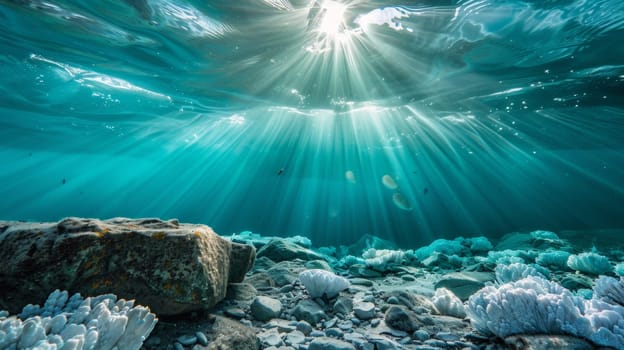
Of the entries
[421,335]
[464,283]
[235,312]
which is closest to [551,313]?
[421,335]

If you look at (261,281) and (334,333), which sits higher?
(334,333)

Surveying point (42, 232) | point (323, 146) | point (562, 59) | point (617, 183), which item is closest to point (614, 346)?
point (42, 232)

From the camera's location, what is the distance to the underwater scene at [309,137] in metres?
2.44

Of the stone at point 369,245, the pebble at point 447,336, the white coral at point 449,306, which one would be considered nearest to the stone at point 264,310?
the pebble at point 447,336

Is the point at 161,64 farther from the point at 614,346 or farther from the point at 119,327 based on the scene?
the point at 614,346

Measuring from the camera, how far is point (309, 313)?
3.39 metres

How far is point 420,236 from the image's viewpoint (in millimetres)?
32719

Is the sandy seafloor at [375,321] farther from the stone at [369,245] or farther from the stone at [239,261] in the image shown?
the stone at [369,245]

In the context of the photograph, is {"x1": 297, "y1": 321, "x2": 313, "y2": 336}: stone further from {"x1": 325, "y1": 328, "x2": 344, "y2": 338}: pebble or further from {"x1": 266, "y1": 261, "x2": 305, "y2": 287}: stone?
{"x1": 266, "y1": 261, "x2": 305, "y2": 287}: stone

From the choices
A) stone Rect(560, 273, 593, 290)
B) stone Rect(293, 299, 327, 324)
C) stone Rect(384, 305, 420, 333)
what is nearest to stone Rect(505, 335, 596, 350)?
stone Rect(384, 305, 420, 333)

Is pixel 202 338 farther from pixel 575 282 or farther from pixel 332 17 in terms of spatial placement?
pixel 332 17

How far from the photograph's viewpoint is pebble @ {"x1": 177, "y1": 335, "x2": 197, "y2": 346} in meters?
2.42

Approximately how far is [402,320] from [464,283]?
2903mm

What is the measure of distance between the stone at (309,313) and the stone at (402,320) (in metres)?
0.85
